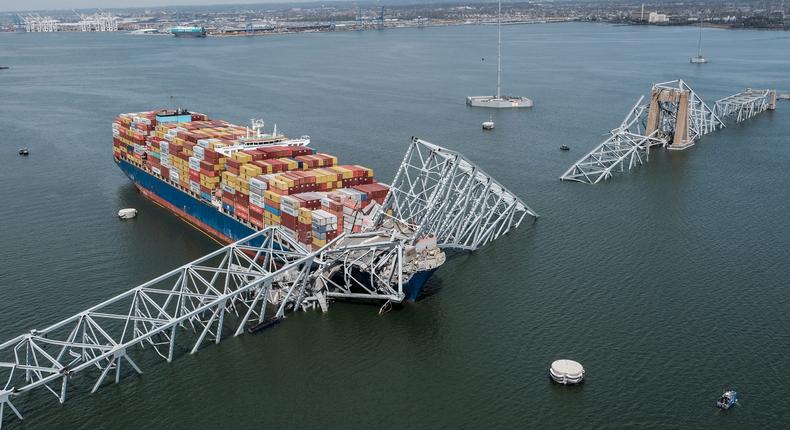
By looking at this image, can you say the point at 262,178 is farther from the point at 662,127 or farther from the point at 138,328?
the point at 662,127

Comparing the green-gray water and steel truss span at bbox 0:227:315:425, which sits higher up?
steel truss span at bbox 0:227:315:425

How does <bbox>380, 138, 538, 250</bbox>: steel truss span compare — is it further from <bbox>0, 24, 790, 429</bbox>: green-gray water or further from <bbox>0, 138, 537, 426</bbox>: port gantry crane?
<bbox>0, 24, 790, 429</bbox>: green-gray water

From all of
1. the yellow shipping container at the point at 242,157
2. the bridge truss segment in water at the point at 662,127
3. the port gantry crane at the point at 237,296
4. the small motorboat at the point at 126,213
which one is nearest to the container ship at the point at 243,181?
the yellow shipping container at the point at 242,157

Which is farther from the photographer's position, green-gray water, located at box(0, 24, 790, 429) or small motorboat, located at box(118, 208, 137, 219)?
small motorboat, located at box(118, 208, 137, 219)

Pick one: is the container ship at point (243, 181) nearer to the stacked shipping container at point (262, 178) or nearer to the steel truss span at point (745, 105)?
the stacked shipping container at point (262, 178)

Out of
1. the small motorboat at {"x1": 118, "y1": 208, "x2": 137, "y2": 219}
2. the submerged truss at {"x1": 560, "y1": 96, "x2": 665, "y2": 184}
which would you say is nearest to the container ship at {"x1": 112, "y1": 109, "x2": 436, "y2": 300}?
the small motorboat at {"x1": 118, "y1": 208, "x2": 137, "y2": 219}

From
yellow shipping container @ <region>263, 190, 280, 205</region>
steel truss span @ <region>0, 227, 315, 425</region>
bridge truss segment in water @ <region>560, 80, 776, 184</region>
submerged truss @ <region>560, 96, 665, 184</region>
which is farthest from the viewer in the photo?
bridge truss segment in water @ <region>560, 80, 776, 184</region>
